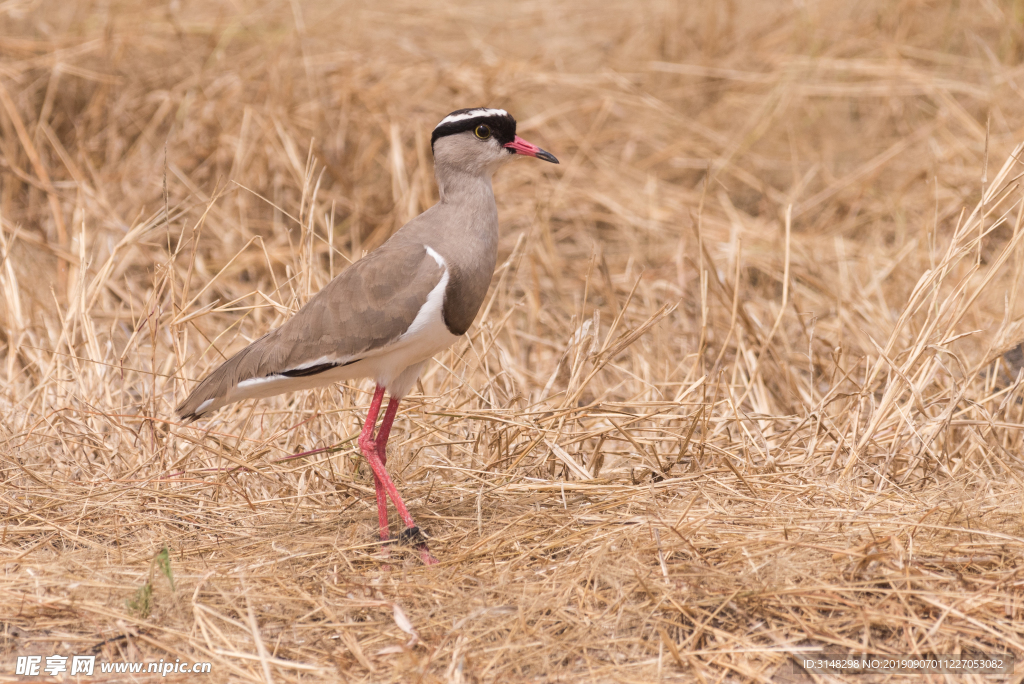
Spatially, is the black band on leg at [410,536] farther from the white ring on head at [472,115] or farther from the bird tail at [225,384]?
the white ring on head at [472,115]

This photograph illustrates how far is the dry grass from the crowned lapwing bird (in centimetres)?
25

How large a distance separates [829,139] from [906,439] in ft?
14.8

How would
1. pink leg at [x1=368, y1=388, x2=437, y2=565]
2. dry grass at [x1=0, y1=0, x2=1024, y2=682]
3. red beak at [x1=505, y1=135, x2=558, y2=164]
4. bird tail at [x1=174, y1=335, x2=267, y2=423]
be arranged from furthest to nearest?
red beak at [x1=505, y1=135, x2=558, y2=164] → bird tail at [x1=174, y1=335, x2=267, y2=423] → pink leg at [x1=368, y1=388, x2=437, y2=565] → dry grass at [x1=0, y1=0, x2=1024, y2=682]

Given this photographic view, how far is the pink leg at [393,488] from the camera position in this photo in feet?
10.5

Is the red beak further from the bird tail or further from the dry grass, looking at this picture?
the bird tail

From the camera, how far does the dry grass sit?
9.00 ft

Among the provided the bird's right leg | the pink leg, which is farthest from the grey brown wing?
the pink leg

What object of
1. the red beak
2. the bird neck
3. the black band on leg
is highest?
the red beak

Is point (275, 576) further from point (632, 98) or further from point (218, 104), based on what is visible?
point (632, 98)

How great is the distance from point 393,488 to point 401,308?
650mm

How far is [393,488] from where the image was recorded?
11.0ft

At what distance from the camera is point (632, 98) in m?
6.86

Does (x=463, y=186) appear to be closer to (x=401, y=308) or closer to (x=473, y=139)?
(x=473, y=139)

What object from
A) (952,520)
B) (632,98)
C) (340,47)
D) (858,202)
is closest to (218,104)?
(340,47)
